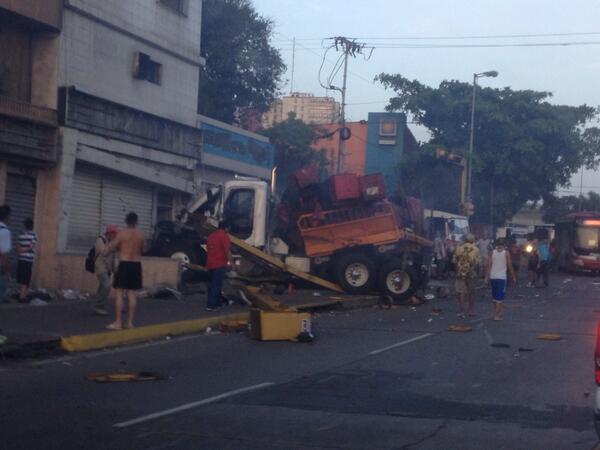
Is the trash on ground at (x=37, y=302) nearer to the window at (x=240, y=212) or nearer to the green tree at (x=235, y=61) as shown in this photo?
the window at (x=240, y=212)

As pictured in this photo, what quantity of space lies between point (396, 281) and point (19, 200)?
29.6 feet

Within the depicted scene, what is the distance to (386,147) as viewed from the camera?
5816cm

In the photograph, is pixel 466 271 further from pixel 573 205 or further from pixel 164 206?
pixel 573 205

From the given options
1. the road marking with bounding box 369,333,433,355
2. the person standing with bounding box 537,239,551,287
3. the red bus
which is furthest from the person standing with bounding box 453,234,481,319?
the red bus

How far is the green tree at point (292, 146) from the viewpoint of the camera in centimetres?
4928

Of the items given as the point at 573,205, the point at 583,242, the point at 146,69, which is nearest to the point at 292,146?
the point at 583,242

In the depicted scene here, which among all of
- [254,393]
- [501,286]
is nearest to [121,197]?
[501,286]

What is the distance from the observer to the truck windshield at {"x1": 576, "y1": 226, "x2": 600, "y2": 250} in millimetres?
46250

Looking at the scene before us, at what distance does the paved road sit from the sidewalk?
0.48 m

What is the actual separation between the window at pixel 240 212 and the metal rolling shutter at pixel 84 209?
327 cm

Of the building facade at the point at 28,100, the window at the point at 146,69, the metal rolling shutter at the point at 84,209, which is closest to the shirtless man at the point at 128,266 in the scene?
the building facade at the point at 28,100

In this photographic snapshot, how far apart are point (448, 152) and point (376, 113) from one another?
7266mm

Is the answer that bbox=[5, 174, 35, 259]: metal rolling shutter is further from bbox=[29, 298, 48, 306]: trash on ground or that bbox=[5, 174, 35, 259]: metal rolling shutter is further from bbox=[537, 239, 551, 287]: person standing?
bbox=[537, 239, 551, 287]: person standing

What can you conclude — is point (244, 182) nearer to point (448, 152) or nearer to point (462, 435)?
point (462, 435)
